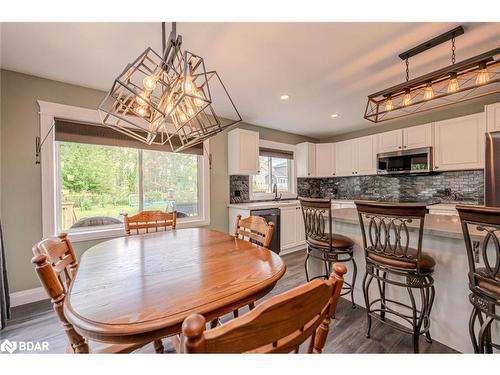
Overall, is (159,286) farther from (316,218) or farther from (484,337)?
(484,337)

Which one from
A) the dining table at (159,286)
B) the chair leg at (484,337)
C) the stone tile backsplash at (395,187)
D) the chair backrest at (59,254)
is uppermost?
the stone tile backsplash at (395,187)

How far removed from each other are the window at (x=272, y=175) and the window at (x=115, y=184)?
1.43m

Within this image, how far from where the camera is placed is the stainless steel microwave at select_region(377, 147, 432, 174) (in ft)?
11.2

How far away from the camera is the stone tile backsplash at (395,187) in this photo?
3285mm

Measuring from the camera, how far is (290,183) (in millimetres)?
4930

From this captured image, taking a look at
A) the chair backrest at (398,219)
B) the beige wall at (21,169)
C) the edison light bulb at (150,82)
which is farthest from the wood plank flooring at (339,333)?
the edison light bulb at (150,82)

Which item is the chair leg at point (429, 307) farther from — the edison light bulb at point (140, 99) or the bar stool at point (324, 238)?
the edison light bulb at point (140, 99)

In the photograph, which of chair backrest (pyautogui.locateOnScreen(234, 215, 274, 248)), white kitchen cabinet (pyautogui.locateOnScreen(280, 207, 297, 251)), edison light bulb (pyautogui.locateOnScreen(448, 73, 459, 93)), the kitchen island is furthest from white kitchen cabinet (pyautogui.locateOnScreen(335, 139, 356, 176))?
chair backrest (pyautogui.locateOnScreen(234, 215, 274, 248))

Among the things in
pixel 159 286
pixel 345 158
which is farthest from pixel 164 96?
pixel 345 158

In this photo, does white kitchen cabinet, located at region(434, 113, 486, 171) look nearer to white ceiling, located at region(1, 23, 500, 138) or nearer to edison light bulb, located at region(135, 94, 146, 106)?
white ceiling, located at region(1, 23, 500, 138)
